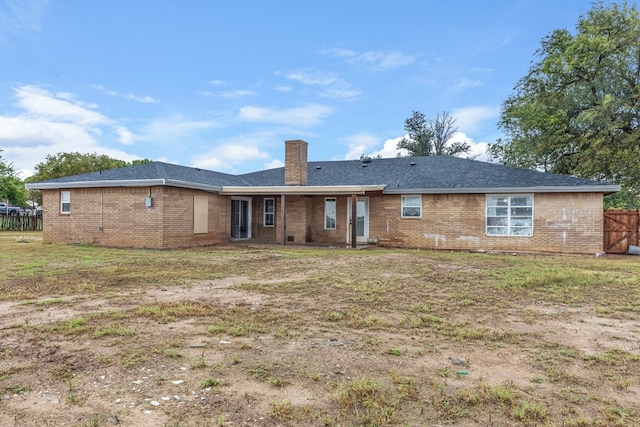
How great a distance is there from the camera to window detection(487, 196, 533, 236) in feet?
50.3

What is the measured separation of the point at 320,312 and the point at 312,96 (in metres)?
22.2

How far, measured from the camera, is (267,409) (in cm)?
284

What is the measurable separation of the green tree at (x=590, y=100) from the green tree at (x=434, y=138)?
2256 centimetres

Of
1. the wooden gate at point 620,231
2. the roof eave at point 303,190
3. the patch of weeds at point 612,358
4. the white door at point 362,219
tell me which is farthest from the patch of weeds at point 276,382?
the wooden gate at point 620,231

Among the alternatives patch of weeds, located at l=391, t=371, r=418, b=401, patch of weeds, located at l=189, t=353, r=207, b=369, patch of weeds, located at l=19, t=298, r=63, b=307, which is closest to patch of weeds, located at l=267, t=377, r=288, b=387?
patch of weeds, located at l=189, t=353, r=207, b=369

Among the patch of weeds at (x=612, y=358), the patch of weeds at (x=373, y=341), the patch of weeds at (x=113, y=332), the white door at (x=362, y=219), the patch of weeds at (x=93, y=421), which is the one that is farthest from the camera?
the white door at (x=362, y=219)

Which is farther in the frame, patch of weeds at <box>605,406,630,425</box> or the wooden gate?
the wooden gate

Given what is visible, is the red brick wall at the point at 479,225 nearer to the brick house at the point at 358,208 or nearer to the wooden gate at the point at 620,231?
the brick house at the point at 358,208

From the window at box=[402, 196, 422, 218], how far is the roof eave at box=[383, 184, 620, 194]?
42cm

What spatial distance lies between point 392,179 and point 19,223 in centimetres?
2679

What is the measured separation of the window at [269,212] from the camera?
20.2m

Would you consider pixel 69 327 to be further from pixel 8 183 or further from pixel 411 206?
pixel 8 183

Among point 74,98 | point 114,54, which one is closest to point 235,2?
point 114,54

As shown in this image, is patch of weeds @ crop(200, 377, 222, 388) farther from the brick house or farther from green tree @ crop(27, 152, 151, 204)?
green tree @ crop(27, 152, 151, 204)
